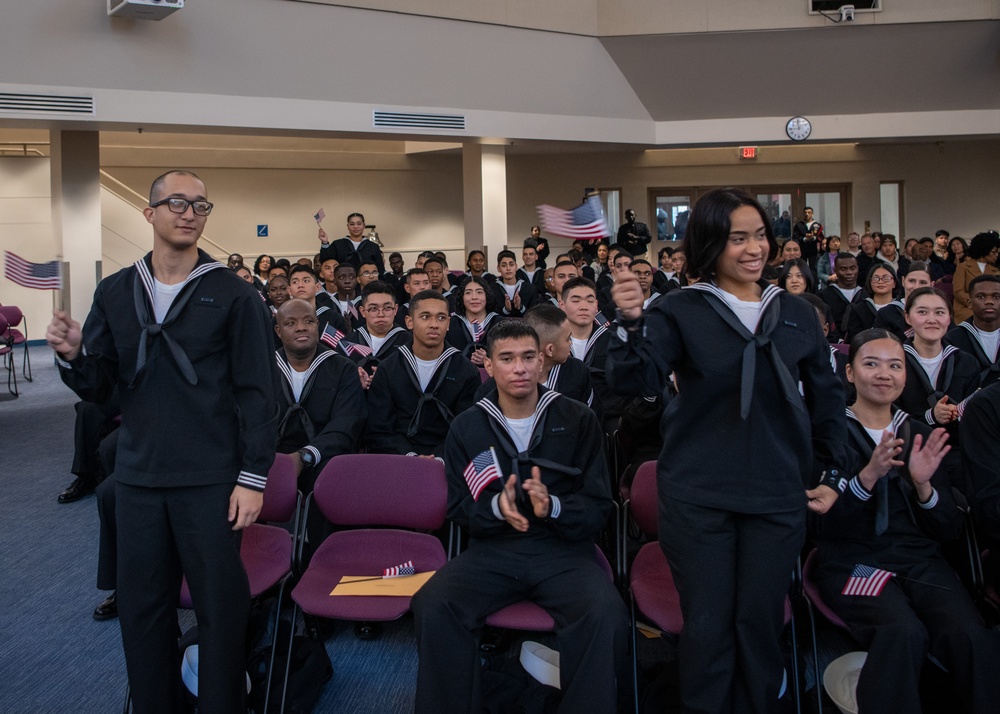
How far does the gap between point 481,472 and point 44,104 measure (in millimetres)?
8641

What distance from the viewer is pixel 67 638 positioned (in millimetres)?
3592

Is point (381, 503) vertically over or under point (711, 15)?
under

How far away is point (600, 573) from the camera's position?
2861 mm

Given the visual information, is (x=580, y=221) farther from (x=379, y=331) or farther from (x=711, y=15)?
(x=711, y=15)

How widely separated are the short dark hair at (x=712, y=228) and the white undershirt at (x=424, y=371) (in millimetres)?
2302

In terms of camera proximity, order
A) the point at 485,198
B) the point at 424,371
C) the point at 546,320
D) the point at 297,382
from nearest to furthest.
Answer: the point at 546,320
the point at 297,382
the point at 424,371
the point at 485,198

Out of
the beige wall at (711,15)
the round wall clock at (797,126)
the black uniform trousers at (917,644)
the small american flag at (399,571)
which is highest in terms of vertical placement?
the beige wall at (711,15)

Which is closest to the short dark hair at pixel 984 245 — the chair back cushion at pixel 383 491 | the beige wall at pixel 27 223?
the chair back cushion at pixel 383 491

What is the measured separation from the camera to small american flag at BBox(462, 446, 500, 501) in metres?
2.95

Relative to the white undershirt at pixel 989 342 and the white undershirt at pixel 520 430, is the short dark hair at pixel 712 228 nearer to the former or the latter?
the white undershirt at pixel 520 430

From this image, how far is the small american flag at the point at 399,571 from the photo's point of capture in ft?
10.3

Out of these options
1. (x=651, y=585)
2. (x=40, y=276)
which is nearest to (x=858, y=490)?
(x=651, y=585)

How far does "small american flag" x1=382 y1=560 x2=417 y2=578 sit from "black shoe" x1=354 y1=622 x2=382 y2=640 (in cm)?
53

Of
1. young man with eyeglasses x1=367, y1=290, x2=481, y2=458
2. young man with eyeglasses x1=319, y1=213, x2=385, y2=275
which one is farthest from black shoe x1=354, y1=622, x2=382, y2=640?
young man with eyeglasses x1=319, y1=213, x2=385, y2=275
